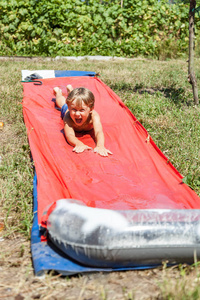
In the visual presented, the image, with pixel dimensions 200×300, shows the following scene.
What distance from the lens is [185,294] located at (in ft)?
5.48

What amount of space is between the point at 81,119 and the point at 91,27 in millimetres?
6475

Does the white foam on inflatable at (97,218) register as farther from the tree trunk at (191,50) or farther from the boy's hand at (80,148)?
the tree trunk at (191,50)

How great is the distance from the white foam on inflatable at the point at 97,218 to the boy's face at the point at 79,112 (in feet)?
5.46

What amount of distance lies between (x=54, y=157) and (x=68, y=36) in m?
6.91

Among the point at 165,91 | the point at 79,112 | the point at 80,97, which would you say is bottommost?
the point at 165,91

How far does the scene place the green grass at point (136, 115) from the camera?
2846mm

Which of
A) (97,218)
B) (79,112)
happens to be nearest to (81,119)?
(79,112)

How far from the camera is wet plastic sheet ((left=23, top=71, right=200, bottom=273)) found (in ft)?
8.74

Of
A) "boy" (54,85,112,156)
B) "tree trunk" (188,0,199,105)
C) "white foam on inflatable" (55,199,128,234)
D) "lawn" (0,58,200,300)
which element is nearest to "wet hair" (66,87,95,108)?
"boy" (54,85,112,156)

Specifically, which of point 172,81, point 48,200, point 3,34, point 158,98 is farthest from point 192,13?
point 3,34

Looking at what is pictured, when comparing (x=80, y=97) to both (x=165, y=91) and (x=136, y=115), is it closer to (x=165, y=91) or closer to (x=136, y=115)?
(x=136, y=115)

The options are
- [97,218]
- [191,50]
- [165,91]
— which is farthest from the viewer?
[165,91]

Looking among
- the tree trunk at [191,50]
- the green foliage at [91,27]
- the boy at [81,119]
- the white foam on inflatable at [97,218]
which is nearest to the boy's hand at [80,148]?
the boy at [81,119]

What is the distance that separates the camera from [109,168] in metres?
3.21
